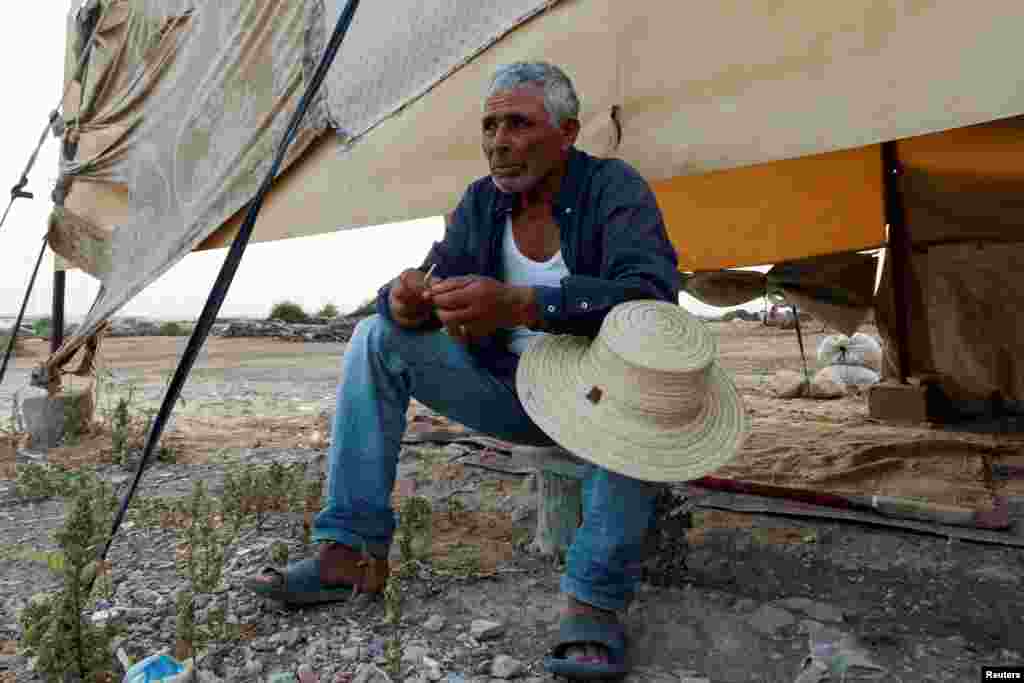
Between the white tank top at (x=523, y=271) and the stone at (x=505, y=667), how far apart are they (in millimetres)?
751

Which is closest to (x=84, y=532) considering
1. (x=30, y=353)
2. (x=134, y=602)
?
(x=134, y=602)

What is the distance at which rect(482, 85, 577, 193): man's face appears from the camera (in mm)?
1878

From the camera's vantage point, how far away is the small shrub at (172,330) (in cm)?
2050

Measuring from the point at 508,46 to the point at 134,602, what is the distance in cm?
196

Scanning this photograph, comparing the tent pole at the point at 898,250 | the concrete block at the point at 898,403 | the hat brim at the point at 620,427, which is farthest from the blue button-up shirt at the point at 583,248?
the concrete block at the point at 898,403

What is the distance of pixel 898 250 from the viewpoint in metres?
5.01

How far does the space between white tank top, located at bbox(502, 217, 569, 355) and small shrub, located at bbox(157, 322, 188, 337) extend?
20.3 metres

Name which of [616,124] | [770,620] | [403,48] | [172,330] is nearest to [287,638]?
[770,620]

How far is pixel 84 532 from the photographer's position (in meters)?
1.63

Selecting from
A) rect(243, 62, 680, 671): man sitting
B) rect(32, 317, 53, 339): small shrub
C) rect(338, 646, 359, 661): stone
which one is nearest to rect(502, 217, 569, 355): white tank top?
rect(243, 62, 680, 671): man sitting

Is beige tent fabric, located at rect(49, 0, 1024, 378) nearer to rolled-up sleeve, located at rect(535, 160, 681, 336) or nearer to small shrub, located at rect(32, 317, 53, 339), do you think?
rolled-up sleeve, located at rect(535, 160, 681, 336)

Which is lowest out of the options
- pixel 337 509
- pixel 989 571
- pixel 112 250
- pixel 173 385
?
pixel 989 571

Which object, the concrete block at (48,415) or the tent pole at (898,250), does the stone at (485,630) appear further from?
the concrete block at (48,415)

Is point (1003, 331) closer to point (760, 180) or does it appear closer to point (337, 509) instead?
point (760, 180)
